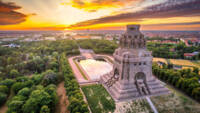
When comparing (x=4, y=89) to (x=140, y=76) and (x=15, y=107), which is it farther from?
(x=140, y=76)

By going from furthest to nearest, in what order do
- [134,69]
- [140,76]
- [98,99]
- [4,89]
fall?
[4,89]
[140,76]
[134,69]
[98,99]

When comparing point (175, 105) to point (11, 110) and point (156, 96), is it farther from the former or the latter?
point (11, 110)

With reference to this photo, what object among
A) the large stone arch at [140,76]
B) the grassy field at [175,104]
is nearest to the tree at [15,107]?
the large stone arch at [140,76]

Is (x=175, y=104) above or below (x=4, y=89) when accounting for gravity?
below

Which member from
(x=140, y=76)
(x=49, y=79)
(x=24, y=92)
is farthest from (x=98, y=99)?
(x=24, y=92)

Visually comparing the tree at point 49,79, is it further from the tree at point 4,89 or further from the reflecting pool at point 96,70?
the reflecting pool at point 96,70

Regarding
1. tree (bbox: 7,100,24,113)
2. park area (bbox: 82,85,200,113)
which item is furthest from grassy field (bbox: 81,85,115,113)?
tree (bbox: 7,100,24,113)

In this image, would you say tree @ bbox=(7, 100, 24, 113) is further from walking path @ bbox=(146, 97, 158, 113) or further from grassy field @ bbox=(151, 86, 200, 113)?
grassy field @ bbox=(151, 86, 200, 113)
